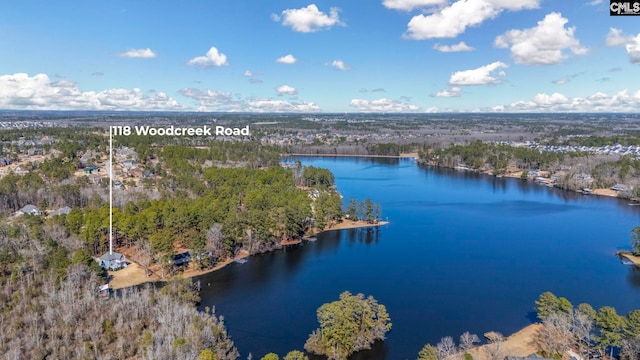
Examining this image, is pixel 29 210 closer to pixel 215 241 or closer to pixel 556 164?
pixel 215 241

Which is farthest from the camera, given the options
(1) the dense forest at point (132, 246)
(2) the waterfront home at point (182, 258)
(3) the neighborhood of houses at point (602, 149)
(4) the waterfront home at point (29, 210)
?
(3) the neighborhood of houses at point (602, 149)

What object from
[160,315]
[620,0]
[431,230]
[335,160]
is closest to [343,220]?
[431,230]

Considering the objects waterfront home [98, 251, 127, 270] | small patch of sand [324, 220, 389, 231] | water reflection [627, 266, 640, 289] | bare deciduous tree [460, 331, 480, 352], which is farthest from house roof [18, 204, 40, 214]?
water reflection [627, 266, 640, 289]

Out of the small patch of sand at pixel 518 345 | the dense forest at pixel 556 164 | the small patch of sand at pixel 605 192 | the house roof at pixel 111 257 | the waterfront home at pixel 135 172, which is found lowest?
the small patch of sand at pixel 518 345

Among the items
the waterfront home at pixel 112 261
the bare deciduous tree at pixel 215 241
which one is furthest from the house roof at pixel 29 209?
the bare deciduous tree at pixel 215 241

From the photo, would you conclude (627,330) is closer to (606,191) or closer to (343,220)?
(343,220)

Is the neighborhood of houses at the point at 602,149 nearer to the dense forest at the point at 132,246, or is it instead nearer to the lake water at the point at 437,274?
the lake water at the point at 437,274
